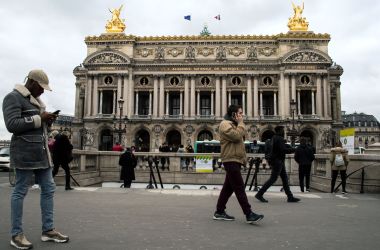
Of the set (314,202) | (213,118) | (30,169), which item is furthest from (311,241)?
(213,118)

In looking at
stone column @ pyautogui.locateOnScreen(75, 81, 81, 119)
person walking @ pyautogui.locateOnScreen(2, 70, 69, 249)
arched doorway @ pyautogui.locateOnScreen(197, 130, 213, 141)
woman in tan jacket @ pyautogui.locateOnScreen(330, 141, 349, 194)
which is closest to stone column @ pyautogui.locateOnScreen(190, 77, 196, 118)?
arched doorway @ pyautogui.locateOnScreen(197, 130, 213, 141)

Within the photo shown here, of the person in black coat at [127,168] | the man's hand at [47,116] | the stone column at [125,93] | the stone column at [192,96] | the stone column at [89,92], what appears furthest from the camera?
the stone column at [89,92]

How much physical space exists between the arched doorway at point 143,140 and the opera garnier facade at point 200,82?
15 cm

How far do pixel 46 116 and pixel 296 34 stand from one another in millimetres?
52335

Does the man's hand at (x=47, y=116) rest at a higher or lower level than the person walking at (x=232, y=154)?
higher

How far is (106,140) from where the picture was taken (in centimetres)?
5422

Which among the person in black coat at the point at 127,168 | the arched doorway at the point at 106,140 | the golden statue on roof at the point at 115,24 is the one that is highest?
the golden statue on roof at the point at 115,24

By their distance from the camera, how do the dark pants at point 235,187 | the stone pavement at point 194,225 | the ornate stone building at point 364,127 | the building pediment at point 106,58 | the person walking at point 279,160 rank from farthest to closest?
the ornate stone building at point 364,127, the building pediment at point 106,58, the person walking at point 279,160, the dark pants at point 235,187, the stone pavement at point 194,225

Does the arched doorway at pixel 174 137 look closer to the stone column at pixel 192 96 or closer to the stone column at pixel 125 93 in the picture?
the stone column at pixel 192 96

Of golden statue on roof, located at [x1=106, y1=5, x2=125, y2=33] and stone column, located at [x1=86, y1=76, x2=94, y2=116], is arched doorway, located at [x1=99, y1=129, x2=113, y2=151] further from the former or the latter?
golden statue on roof, located at [x1=106, y1=5, x2=125, y2=33]

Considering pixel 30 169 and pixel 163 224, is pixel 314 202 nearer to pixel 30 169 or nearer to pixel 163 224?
pixel 163 224

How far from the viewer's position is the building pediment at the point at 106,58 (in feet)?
176

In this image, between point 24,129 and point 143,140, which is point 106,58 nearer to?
point 143,140

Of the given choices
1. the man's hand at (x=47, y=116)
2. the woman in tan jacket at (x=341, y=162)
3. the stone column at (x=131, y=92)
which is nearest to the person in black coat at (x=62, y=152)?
the man's hand at (x=47, y=116)
